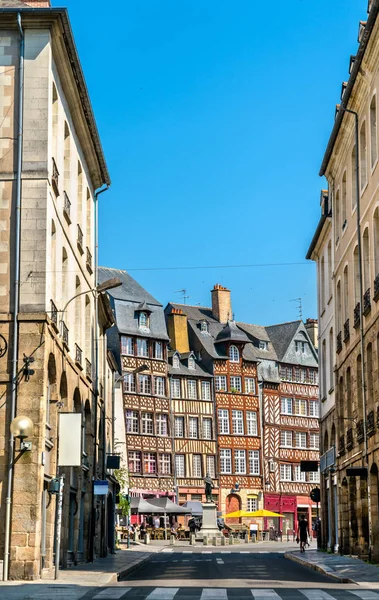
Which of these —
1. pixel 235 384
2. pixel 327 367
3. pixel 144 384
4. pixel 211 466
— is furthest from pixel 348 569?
pixel 235 384

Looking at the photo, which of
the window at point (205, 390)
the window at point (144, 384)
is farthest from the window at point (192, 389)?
the window at point (144, 384)

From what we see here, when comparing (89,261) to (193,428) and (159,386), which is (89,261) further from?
(193,428)

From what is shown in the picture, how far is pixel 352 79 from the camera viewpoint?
101ft

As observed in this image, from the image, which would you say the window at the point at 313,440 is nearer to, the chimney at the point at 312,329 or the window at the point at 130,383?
the chimney at the point at 312,329

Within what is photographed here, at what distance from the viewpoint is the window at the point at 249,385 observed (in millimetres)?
79312

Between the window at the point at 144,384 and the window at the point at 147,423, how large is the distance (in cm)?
155

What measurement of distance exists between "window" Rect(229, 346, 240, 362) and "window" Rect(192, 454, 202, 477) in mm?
8062

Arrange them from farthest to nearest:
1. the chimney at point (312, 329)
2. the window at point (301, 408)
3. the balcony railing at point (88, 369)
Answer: the chimney at point (312, 329) → the window at point (301, 408) → the balcony railing at point (88, 369)

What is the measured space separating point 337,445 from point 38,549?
1755cm

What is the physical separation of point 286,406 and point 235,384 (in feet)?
17.3

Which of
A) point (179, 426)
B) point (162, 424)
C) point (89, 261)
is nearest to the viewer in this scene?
point (89, 261)

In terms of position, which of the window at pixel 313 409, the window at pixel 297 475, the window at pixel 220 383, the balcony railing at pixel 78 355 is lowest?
the window at pixel 297 475

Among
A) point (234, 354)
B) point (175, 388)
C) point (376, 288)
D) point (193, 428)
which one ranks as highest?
point (234, 354)

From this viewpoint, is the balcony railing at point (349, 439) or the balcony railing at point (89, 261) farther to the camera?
the balcony railing at point (349, 439)
